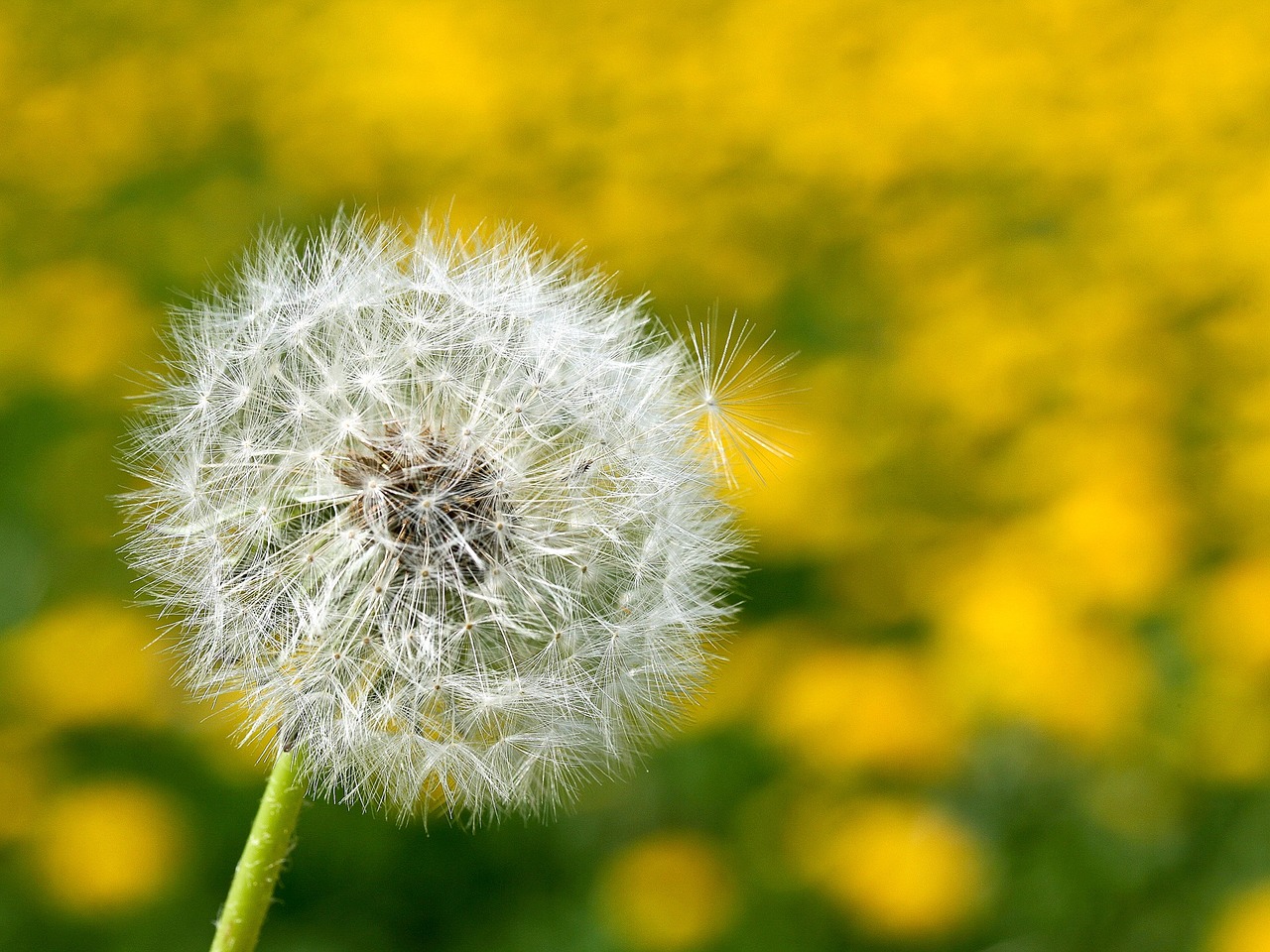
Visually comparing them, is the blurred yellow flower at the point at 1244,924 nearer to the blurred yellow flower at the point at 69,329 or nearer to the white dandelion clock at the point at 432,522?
the white dandelion clock at the point at 432,522

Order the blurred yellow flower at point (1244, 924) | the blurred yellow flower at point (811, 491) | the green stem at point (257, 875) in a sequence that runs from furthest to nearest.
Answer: the blurred yellow flower at point (811, 491) → the blurred yellow flower at point (1244, 924) → the green stem at point (257, 875)

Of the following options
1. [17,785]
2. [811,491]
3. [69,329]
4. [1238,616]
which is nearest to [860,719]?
[811,491]

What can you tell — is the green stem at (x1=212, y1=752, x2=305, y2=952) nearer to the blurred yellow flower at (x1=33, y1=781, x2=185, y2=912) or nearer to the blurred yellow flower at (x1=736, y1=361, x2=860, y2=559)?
the blurred yellow flower at (x1=33, y1=781, x2=185, y2=912)

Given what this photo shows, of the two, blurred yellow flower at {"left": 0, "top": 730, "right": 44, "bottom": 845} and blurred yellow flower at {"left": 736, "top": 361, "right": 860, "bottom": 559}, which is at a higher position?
blurred yellow flower at {"left": 736, "top": 361, "right": 860, "bottom": 559}

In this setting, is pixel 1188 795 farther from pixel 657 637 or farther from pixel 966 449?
pixel 657 637

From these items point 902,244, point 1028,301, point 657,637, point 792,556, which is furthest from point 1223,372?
point 657,637

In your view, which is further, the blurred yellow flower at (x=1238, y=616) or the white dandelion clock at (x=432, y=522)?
the blurred yellow flower at (x=1238, y=616)

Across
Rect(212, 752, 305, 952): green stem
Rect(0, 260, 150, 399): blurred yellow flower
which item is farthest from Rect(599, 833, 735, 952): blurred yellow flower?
Rect(0, 260, 150, 399): blurred yellow flower

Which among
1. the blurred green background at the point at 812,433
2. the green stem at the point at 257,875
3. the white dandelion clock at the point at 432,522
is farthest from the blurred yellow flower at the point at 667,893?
the green stem at the point at 257,875
